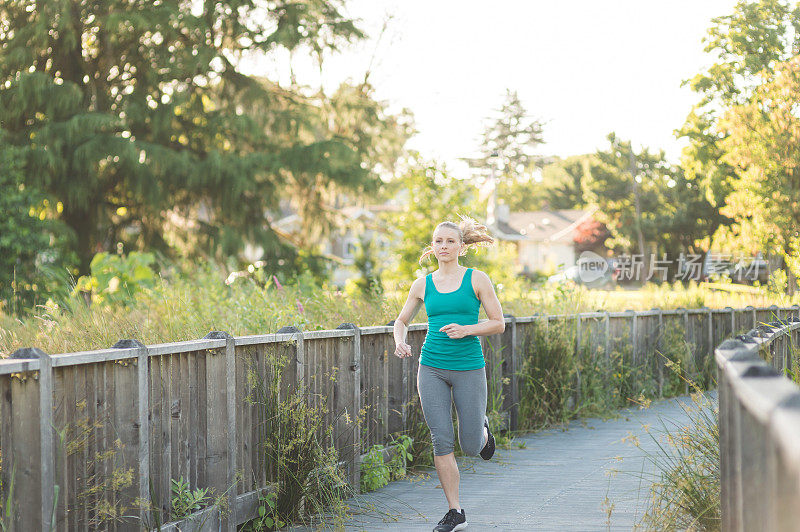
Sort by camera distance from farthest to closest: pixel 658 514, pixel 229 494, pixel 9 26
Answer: pixel 9 26, pixel 229 494, pixel 658 514

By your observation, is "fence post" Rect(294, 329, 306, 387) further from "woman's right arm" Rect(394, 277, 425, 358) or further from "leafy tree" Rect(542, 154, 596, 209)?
"leafy tree" Rect(542, 154, 596, 209)

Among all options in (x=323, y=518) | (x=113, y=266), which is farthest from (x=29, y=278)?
(x=323, y=518)

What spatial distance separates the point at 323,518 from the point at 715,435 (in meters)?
2.67

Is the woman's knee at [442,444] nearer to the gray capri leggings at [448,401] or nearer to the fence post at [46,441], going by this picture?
the gray capri leggings at [448,401]

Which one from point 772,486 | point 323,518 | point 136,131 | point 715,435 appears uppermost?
point 136,131

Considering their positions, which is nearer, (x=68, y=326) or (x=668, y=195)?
(x=68, y=326)

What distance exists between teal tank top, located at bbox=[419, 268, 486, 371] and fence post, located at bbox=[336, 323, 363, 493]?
1.62m

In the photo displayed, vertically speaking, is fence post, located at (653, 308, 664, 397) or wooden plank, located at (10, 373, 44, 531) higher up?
wooden plank, located at (10, 373, 44, 531)

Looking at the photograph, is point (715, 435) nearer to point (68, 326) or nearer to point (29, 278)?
point (68, 326)

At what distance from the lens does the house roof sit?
89.8 m

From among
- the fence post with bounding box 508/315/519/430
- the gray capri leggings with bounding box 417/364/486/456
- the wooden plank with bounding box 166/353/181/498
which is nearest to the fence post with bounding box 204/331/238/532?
the wooden plank with bounding box 166/353/181/498

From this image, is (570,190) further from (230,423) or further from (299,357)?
(230,423)

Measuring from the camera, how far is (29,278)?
19.0 metres

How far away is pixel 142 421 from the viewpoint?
17.2 ft
